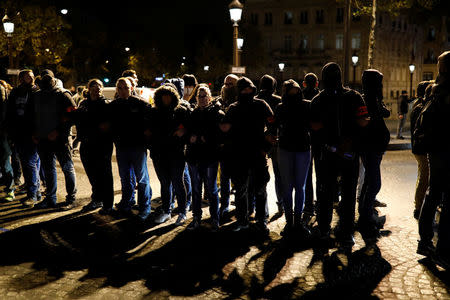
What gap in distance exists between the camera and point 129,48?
58594mm

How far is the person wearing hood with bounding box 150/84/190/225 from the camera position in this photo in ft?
21.5

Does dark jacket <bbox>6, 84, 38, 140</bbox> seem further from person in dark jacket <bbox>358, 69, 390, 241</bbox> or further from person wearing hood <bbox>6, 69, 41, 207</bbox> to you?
person in dark jacket <bbox>358, 69, 390, 241</bbox>

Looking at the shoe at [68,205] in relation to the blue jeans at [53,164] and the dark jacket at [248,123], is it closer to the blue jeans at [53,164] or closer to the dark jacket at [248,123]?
the blue jeans at [53,164]

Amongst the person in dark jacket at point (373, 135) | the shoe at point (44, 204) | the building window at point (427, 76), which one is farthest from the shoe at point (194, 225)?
the building window at point (427, 76)

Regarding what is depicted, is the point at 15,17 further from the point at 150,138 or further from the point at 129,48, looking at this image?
the point at 129,48

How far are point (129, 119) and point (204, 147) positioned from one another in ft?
4.21

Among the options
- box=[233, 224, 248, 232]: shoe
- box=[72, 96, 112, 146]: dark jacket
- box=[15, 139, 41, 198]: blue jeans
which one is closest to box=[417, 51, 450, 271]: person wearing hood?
box=[233, 224, 248, 232]: shoe

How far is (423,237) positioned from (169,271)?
2812 mm

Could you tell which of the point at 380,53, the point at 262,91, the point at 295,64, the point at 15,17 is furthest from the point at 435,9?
the point at 262,91

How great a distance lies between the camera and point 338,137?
5547 millimetres

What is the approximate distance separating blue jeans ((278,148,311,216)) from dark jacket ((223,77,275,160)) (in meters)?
0.31

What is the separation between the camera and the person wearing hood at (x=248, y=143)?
19.7 ft

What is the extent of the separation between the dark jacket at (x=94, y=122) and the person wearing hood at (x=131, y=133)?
0.21 m

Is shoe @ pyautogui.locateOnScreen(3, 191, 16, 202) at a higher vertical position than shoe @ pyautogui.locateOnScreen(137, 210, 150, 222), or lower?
higher
